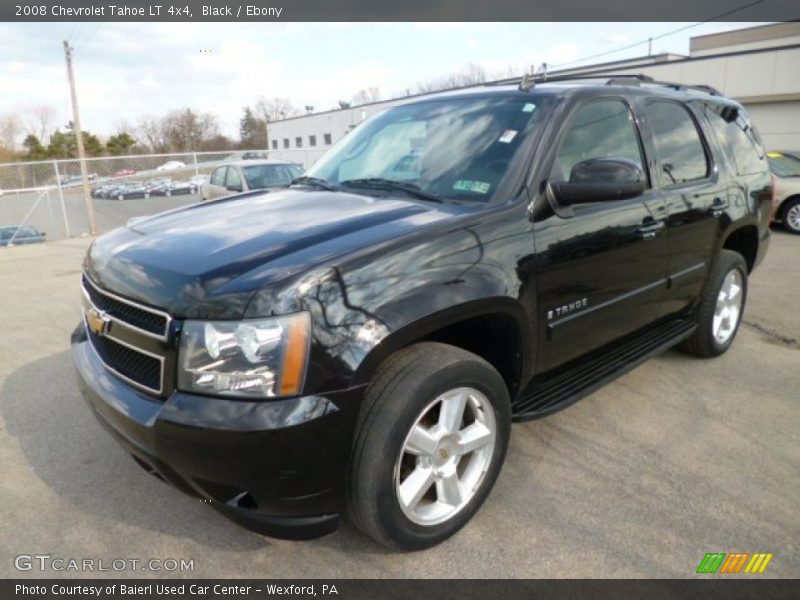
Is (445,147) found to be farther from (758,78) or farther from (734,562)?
(758,78)

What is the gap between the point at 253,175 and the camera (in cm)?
1181

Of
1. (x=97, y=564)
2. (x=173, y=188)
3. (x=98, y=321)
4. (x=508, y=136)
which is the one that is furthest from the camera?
(x=173, y=188)

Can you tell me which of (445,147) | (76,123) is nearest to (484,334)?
(445,147)

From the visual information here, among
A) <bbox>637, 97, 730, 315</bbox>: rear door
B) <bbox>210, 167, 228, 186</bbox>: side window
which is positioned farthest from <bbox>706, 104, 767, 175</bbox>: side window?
<bbox>210, 167, 228, 186</bbox>: side window

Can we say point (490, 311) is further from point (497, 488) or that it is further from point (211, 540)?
point (211, 540)

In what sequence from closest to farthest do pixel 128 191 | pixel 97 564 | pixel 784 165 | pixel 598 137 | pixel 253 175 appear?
1. pixel 97 564
2. pixel 598 137
3. pixel 784 165
4. pixel 253 175
5. pixel 128 191

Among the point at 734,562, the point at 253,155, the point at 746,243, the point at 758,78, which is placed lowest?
the point at 734,562

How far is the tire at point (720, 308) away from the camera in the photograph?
4.29 m

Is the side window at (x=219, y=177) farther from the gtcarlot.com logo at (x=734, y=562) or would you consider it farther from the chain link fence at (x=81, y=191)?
the gtcarlot.com logo at (x=734, y=562)

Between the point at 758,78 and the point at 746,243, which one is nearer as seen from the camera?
the point at 746,243

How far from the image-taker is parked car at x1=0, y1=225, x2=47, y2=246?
44.2 feet

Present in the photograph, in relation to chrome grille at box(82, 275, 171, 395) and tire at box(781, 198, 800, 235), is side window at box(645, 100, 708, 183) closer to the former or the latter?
chrome grille at box(82, 275, 171, 395)

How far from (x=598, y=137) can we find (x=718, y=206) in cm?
141
